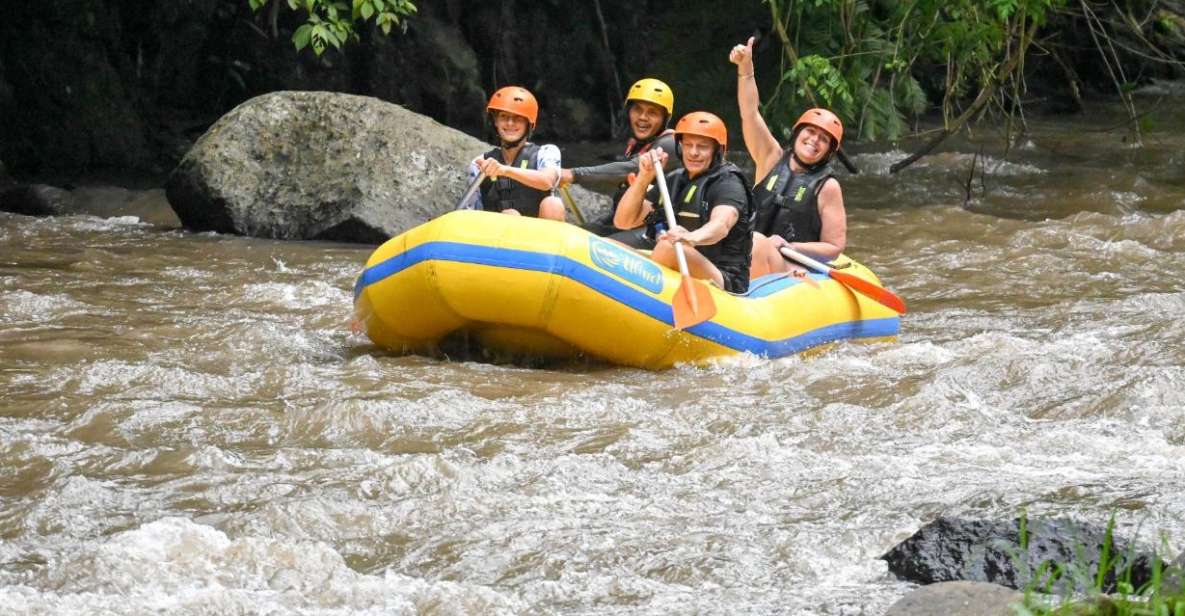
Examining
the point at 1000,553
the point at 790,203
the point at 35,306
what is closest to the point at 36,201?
the point at 35,306

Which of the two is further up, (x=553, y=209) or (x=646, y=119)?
(x=646, y=119)

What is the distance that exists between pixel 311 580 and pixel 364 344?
3.03 meters

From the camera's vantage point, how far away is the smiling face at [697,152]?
665 centimetres

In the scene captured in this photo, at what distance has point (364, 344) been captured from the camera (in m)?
6.84

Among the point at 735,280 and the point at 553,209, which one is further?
the point at 553,209

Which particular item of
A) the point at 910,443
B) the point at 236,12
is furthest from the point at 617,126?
the point at 910,443

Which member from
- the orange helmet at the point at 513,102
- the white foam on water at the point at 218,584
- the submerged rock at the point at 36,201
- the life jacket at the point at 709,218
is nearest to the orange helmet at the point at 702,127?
the life jacket at the point at 709,218

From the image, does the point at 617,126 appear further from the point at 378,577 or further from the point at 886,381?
the point at 378,577

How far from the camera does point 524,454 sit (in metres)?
4.96

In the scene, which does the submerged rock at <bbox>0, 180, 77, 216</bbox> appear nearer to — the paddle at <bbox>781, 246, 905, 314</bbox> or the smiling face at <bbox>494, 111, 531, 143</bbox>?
the smiling face at <bbox>494, 111, 531, 143</bbox>

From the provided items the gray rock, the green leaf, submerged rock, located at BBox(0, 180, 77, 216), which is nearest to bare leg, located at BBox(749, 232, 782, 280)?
the green leaf

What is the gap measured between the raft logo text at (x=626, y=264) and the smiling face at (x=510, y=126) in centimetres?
158

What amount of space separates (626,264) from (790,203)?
1.52m

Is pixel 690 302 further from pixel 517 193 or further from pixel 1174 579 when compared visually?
pixel 1174 579
